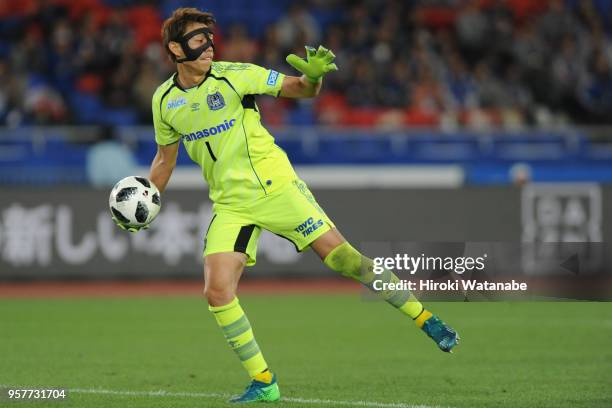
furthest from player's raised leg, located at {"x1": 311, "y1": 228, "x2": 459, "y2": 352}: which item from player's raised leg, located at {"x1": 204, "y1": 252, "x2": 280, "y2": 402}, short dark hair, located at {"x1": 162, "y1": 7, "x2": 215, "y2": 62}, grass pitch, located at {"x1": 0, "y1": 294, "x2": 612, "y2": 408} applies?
short dark hair, located at {"x1": 162, "y1": 7, "x2": 215, "y2": 62}

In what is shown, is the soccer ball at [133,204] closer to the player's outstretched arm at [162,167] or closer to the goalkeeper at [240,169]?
the player's outstretched arm at [162,167]

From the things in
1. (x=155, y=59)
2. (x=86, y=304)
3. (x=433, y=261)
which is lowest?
(x=86, y=304)

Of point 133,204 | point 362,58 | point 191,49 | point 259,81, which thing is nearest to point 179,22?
point 191,49

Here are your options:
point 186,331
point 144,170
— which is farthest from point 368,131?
point 186,331

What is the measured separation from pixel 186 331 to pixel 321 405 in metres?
4.77

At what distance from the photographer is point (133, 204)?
7160mm

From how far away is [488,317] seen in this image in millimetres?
12602

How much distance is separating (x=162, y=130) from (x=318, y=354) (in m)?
3.04

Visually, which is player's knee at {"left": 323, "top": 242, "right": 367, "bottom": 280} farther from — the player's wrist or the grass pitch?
the player's wrist

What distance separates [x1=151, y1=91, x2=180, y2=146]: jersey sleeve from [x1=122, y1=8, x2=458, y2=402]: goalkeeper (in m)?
0.01

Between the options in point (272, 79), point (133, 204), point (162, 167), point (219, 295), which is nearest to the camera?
point (219, 295)

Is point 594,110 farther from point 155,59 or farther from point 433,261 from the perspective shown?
point 433,261

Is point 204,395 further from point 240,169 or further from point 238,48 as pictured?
point 238,48

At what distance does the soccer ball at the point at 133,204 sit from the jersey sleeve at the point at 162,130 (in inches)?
12.2
